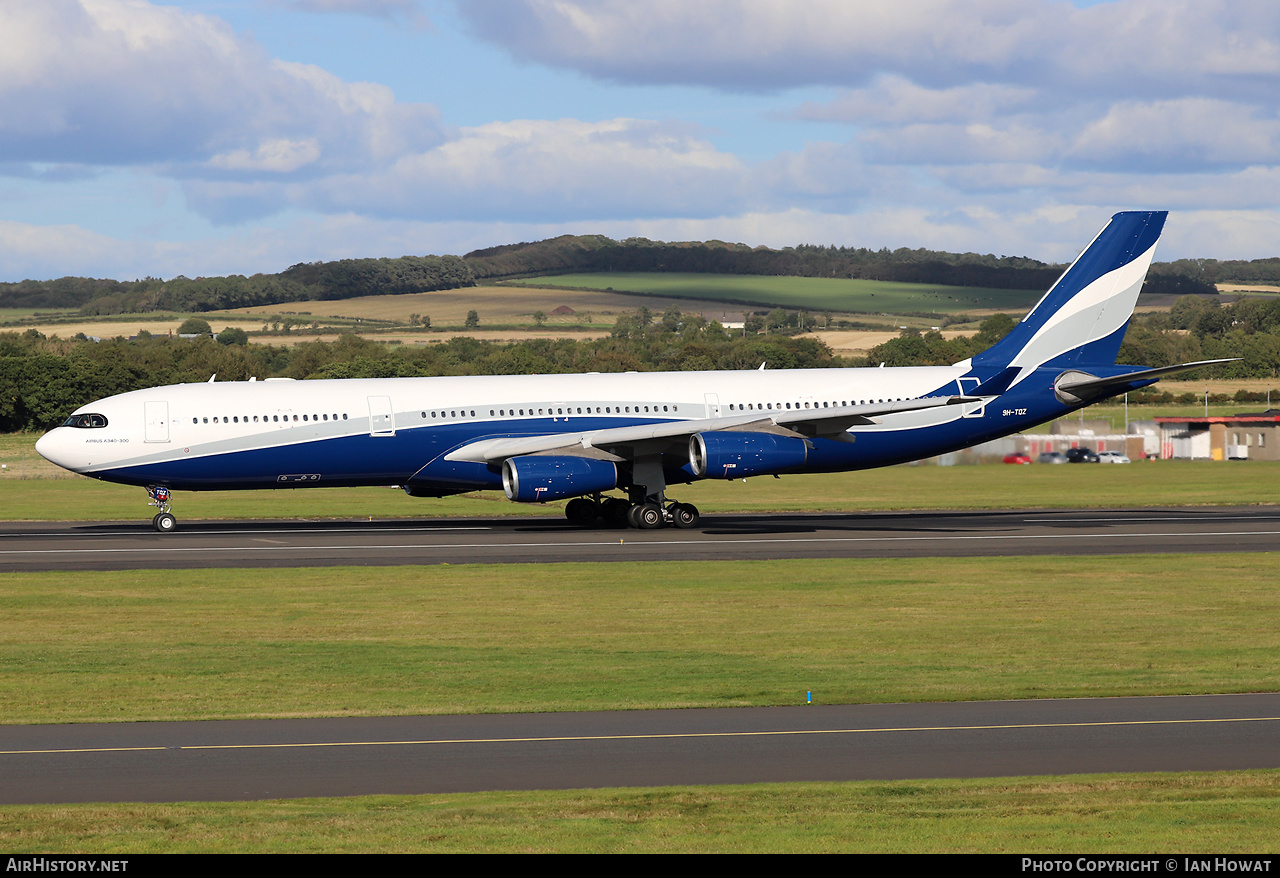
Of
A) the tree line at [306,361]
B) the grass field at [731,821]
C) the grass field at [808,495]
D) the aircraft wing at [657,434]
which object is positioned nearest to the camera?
the grass field at [731,821]

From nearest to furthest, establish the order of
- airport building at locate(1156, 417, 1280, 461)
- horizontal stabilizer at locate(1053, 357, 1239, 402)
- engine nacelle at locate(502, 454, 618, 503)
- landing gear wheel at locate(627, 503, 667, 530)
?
engine nacelle at locate(502, 454, 618, 503)
landing gear wheel at locate(627, 503, 667, 530)
horizontal stabilizer at locate(1053, 357, 1239, 402)
airport building at locate(1156, 417, 1280, 461)

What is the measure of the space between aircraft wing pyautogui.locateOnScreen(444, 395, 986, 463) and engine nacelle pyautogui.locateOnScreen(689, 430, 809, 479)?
0.40 meters

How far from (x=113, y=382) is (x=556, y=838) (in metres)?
104

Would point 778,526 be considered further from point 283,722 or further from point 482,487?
point 283,722

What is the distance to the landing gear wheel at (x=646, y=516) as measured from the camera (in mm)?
40812

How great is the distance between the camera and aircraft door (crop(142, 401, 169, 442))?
39.2 metres

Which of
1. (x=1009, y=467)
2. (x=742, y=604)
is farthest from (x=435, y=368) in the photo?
(x=742, y=604)

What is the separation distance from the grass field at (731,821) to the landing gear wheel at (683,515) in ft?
95.3

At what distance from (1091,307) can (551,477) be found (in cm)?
1966

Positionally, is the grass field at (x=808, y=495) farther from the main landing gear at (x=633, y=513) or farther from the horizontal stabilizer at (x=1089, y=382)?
the horizontal stabilizer at (x=1089, y=382)

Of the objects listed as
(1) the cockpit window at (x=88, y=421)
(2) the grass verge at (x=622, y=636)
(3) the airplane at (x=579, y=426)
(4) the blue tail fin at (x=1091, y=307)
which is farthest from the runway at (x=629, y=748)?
(4) the blue tail fin at (x=1091, y=307)

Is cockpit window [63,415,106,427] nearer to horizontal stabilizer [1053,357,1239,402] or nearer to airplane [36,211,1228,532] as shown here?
airplane [36,211,1228,532]

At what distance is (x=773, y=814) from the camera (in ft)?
36.3

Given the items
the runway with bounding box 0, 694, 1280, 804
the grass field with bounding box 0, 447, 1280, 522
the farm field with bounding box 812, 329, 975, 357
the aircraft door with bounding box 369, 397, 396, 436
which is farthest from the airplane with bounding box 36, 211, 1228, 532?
the farm field with bounding box 812, 329, 975, 357
